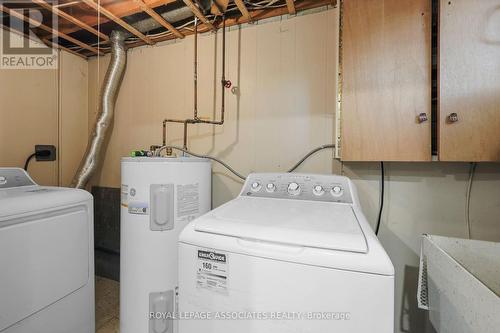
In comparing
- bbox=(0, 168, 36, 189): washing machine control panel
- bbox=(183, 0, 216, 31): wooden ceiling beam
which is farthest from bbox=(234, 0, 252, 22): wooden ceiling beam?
bbox=(0, 168, 36, 189): washing machine control panel

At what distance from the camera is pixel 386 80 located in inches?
43.4

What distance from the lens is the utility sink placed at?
65 cm

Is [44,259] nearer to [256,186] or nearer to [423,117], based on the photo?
[256,186]

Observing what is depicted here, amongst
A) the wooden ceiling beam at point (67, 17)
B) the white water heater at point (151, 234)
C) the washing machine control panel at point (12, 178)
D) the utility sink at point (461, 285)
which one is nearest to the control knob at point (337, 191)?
the utility sink at point (461, 285)

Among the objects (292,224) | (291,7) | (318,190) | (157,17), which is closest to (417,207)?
(318,190)

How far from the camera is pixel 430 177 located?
4.33ft

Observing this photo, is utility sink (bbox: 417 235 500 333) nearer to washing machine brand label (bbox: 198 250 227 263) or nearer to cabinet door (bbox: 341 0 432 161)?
cabinet door (bbox: 341 0 432 161)

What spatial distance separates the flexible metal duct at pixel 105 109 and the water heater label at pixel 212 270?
1.76 metres

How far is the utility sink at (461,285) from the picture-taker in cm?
65

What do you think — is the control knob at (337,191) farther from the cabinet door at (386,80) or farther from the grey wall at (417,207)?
the grey wall at (417,207)

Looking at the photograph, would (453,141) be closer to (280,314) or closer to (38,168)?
(280,314)

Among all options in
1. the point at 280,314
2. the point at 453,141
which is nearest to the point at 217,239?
the point at 280,314

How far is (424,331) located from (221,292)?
138cm

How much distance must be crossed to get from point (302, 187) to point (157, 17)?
1569 mm
